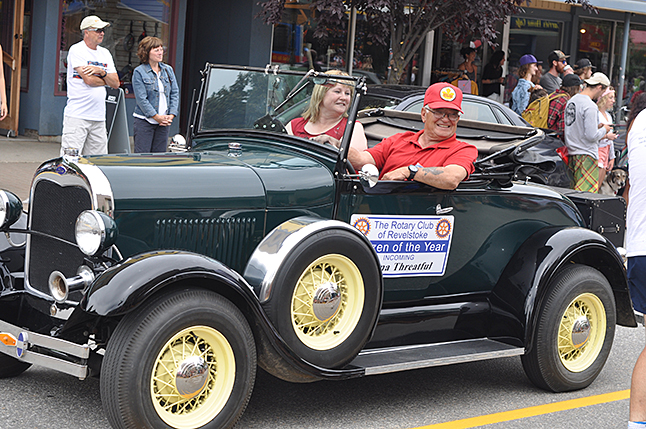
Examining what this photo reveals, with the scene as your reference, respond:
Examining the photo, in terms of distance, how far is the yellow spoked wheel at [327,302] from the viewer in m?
4.00

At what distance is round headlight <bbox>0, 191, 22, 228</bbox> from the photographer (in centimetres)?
429

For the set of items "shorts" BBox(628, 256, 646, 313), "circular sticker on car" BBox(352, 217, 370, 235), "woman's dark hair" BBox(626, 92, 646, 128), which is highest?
"woman's dark hair" BBox(626, 92, 646, 128)

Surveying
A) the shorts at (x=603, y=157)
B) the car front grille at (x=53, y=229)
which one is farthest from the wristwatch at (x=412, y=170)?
the shorts at (x=603, y=157)

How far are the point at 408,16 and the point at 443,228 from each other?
754cm

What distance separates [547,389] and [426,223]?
1349mm

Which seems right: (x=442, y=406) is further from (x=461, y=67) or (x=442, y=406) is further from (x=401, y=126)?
(x=461, y=67)

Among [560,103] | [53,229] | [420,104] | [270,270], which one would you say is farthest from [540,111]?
[53,229]

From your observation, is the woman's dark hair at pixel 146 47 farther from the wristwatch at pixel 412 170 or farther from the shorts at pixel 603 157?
Answer: the shorts at pixel 603 157

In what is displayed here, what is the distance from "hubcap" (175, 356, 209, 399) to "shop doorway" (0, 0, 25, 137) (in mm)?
9791

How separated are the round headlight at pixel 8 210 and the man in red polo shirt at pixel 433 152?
185 centimetres

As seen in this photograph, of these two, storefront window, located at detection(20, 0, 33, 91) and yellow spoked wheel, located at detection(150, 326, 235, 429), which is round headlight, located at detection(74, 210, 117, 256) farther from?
storefront window, located at detection(20, 0, 33, 91)

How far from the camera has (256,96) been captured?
190 inches

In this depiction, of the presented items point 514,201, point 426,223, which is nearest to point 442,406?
point 426,223

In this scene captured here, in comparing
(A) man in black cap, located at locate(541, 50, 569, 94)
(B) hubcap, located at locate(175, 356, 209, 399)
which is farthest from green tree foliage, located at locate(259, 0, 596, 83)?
(B) hubcap, located at locate(175, 356, 209, 399)
